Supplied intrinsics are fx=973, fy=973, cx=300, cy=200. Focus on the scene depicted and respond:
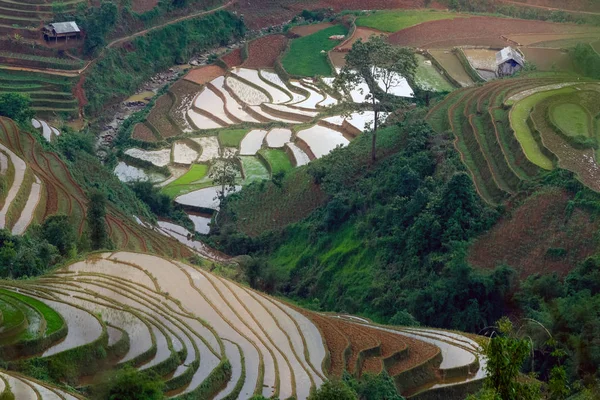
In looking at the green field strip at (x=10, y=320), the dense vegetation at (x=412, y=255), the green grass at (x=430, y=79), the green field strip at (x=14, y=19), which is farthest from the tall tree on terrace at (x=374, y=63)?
the green field strip at (x=14, y=19)

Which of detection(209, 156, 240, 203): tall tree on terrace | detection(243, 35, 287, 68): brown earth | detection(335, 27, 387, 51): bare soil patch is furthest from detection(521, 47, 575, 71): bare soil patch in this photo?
detection(243, 35, 287, 68): brown earth

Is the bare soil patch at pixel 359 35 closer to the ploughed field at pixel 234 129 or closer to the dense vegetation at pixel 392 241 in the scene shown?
the ploughed field at pixel 234 129

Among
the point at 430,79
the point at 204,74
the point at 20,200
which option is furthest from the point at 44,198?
the point at 204,74

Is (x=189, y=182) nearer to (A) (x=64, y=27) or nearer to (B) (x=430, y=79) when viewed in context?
(B) (x=430, y=79)

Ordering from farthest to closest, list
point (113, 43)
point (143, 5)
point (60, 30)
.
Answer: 1. point (143, 5)
2. point (113, 43)
3. point (60, 30)

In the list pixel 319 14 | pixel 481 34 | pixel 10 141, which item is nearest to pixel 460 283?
pixel 10 141

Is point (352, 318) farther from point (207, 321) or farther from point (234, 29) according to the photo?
point (234, 29)

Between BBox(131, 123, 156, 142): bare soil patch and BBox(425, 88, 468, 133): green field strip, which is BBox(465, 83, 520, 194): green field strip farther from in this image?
BBox(131, 123, 156, 142): bare soil patch
